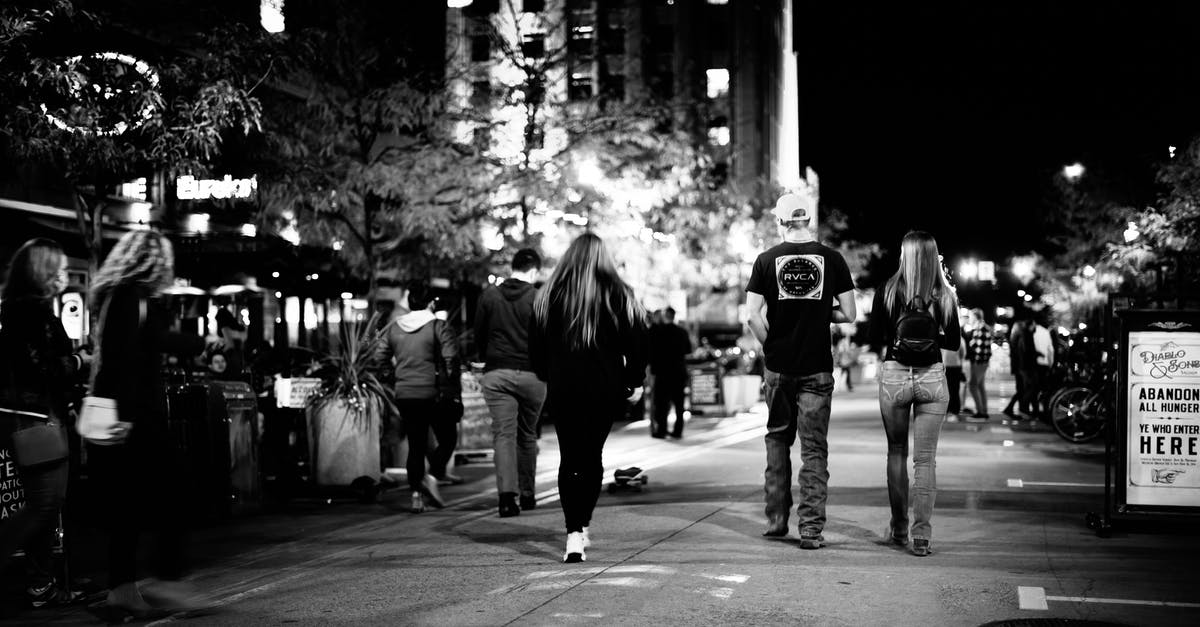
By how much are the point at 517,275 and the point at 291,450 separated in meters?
3.88

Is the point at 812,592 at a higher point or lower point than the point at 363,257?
lower

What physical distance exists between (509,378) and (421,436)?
48.0 inches

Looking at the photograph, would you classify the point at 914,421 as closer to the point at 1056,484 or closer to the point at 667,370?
the point at 1056,484

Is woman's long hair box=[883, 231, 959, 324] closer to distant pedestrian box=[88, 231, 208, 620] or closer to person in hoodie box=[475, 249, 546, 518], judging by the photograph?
person in hoodie box=[475, 249, 546, 518]

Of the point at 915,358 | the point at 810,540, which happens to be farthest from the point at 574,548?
the point at 915,358

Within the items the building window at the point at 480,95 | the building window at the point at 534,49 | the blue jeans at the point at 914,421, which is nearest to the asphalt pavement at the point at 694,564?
the blue jeans at the point at 914,421

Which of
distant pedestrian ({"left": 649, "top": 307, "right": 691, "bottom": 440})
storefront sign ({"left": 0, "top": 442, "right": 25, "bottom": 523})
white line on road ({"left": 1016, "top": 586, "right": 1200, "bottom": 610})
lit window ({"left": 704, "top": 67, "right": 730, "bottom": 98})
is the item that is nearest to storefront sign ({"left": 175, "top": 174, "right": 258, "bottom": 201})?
distant pedestrian ({"left": 649, "top": 307, "right": 691, "bottom": 440})

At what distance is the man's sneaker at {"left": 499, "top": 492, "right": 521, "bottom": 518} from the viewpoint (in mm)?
9680

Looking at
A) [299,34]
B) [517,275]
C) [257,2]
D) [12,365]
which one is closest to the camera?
[12,365]

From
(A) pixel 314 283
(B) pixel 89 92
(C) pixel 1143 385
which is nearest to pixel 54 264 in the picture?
(B) pixel 89 92

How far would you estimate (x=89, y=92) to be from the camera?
1123cm

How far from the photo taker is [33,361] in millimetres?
6457

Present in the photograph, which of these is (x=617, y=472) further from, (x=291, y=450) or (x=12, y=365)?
(x=12, y=365)

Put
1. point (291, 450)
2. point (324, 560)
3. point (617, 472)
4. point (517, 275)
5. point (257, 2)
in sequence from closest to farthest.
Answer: point (324, 560)
point (517, 275)
point (617, 472)
point (291, 450)
point (257, 2)
